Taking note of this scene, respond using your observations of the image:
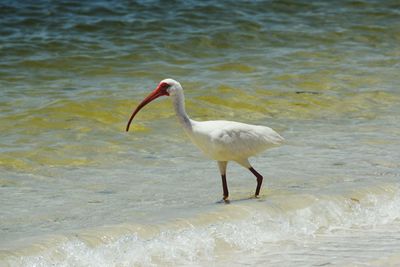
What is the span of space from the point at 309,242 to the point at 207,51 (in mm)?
10210

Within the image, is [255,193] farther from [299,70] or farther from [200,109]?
[299,70]

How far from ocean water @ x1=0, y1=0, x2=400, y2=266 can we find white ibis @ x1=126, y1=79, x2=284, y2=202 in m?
0.42

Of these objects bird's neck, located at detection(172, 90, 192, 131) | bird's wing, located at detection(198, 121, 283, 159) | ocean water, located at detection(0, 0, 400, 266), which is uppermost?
bird's neck, located at detection(172, 90, 192, 131)

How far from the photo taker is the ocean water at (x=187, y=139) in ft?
24.3

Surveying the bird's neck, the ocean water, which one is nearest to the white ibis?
the bird's neck

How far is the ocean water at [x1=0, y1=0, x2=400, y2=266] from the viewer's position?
7414mm

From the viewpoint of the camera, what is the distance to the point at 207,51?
17.5 metres

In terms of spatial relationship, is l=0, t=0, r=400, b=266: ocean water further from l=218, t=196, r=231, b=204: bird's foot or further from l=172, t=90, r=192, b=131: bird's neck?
l=172, t=90, r=192, b=131: bird's neck

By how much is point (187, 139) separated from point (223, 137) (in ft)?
10.2

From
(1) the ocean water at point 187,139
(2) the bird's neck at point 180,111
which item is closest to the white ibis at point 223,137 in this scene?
(2) the bird's neck at point 180,111

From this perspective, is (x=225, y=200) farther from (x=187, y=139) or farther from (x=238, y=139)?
(x=187, y=139)

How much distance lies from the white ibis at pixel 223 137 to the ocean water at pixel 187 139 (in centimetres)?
42

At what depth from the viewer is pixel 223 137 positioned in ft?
27.5

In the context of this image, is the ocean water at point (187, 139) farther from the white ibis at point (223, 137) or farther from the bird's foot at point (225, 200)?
the white ibis at point (223, 137)
